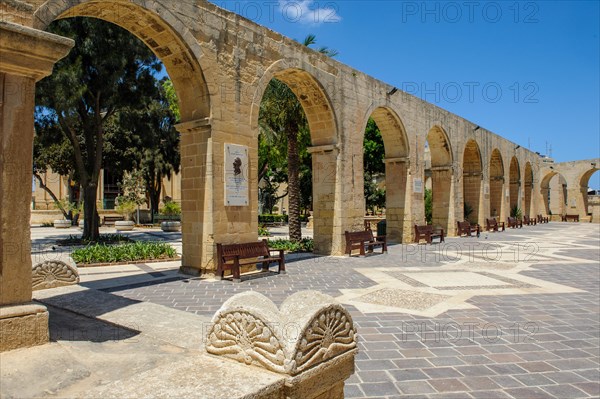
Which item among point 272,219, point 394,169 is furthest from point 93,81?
point 272,219

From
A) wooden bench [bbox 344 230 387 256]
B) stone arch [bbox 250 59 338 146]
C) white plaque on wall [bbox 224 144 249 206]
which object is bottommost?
wooden bench [bbox 344 230 387 256]

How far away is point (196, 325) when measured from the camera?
3.50m

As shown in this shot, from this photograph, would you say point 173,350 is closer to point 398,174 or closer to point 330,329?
point 330,329

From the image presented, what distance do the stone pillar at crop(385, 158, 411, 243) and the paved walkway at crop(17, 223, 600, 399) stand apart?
14.4ft

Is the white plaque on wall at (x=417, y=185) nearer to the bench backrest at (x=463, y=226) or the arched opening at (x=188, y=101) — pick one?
the bench backrest at (x=463, y=226)

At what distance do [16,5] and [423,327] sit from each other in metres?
5.02

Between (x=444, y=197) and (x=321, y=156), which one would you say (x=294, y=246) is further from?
(x=444, y=197)

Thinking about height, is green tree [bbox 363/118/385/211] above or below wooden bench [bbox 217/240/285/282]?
above

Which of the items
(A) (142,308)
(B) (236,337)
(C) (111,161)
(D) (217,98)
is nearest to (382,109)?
(D) (217,98)

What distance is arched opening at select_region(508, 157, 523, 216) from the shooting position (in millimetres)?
29656

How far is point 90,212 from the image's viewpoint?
15633 millimetres

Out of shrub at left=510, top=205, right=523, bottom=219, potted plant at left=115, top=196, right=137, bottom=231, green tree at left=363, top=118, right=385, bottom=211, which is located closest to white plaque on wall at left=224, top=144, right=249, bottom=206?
potted plant at left=115, top=196, right=137, bottom=231

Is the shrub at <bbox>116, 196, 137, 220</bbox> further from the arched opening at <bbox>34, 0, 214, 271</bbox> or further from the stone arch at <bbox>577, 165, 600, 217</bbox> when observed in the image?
the stone arch at <bbox>577, 165, 600, 217</bbox>

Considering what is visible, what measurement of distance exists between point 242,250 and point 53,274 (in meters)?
3.93
